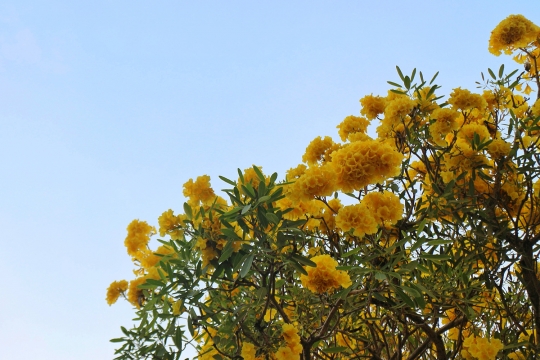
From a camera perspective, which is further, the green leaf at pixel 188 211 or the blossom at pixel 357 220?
the green leaf at pixel 188 211

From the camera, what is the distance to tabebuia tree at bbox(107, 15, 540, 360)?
6.50 feet

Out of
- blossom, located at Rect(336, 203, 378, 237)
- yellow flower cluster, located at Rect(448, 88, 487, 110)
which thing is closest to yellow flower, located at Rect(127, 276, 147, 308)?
blossom, located at Rect(336, 203, 378, 237)

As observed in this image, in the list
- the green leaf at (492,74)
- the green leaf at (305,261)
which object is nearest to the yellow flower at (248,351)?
the green leaf at (305,261)

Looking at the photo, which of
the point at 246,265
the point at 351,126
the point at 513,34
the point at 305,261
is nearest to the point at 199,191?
the point at 246,265

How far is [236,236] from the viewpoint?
1946 mm

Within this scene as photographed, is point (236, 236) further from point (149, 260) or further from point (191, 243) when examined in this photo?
point (149, 260)

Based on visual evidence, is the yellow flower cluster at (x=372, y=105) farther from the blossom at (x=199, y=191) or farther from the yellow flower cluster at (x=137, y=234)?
the yellow flower cluster at (x=137, y=234)

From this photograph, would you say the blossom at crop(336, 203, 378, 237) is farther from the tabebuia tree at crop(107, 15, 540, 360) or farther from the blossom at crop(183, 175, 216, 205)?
the blossom at crop(183, 175, 216, 205)

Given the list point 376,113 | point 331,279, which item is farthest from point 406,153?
point 331,279

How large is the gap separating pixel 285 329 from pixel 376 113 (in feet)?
4.70

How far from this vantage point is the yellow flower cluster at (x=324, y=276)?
1963 mm

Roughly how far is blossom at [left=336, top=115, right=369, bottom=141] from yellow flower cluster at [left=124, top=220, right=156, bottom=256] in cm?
124

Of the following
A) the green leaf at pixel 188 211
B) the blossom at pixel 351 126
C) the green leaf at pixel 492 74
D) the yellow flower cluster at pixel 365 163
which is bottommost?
the yellow flower cluster at pixel 365 163

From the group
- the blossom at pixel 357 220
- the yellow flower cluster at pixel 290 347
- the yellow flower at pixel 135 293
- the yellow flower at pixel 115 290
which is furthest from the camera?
the yellow flower at pixel 115 290
